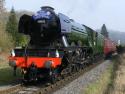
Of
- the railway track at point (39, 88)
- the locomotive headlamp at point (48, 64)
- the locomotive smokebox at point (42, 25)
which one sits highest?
the locomotive smokebox at point (42, 25)

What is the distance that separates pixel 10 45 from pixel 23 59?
32.1 m

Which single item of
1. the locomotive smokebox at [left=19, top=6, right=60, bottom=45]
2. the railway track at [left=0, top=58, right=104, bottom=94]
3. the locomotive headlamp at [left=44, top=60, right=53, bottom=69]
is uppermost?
the locomotive smokebox at [left=19, top=6, right=60, bottom=45]

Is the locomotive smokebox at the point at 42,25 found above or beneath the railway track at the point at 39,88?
above

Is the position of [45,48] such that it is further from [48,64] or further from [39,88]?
[39,88]

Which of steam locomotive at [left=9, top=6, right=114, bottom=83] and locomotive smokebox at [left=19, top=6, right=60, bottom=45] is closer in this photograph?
steam locomotive at [left=9, top=6, right=114, bottom=83]

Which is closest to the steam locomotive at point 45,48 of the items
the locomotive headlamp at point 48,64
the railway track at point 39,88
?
the locomotive headlamp at point 48,64

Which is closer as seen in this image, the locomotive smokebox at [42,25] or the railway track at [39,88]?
the railway track at [39,88]

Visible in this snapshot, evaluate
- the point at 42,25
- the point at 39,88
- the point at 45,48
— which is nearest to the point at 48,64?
the point at 39,88

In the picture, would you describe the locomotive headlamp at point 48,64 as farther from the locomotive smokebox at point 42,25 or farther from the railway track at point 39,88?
the locomotive smokebox at point 42,25

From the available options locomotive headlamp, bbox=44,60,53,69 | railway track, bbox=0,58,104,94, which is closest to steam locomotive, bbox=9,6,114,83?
locomotive headlamp, bbox=44,60,53,69

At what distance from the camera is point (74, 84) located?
55.5 feet

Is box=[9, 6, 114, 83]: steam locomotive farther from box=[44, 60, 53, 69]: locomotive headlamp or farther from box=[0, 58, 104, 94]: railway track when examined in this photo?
box=[0, 58, 104, 94]: railway track

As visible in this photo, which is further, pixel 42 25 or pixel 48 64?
pixel 42 25

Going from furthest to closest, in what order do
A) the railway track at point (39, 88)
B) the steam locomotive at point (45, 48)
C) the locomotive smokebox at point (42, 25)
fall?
1. the locomotive smokebox at point (42, 25)
2. the steam locomotive at point (45, 48)
3. the railway track at point (39, 88)
